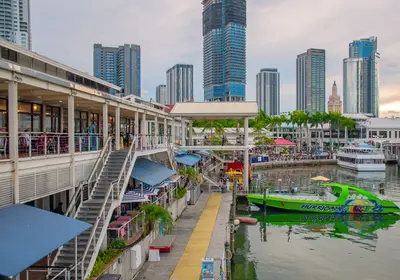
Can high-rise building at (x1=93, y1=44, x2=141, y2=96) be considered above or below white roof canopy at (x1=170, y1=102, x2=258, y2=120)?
above

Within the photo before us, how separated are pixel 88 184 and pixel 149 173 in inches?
220

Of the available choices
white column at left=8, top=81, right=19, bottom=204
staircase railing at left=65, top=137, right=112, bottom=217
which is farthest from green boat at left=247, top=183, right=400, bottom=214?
white column at left=8, top=81, right=19, bottom=204

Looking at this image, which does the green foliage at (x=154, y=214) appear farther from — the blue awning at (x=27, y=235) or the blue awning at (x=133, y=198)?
the blue awning at (x=27, y=235)

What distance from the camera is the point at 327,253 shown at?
82.1 feet

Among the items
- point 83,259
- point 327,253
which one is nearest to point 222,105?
point 327,253

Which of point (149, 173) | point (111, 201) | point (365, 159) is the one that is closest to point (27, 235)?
point (111, 201)

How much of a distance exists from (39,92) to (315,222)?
88.4ft

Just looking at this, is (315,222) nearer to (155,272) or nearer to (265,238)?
(265,238)

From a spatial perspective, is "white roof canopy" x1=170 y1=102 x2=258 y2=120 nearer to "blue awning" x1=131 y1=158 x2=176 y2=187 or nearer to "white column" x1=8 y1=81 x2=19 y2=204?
"blue awning" x1=131 y1=158 x2=176 y2=187

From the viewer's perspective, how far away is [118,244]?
1504 cm

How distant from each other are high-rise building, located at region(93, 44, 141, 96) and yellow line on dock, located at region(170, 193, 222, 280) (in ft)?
488

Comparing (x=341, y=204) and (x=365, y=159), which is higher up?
(x=365, y=159)

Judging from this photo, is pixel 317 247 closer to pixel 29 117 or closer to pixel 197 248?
pixel 197 248

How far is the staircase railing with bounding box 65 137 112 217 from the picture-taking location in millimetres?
14438
